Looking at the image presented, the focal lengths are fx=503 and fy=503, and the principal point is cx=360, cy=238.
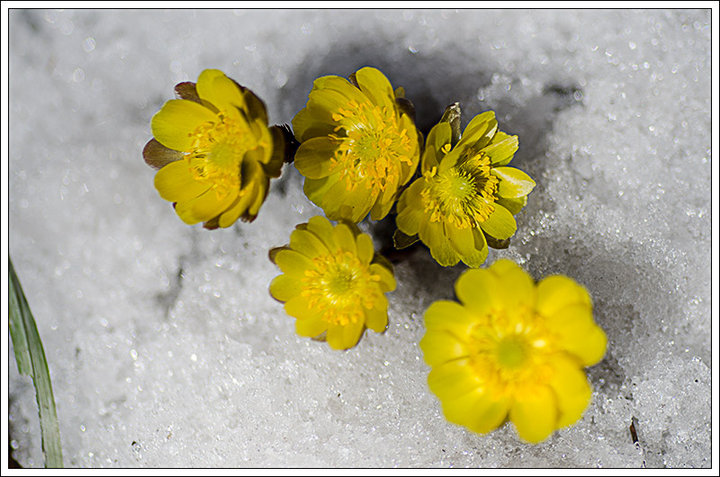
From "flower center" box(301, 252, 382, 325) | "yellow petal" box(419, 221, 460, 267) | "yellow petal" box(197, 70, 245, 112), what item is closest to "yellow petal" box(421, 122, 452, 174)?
"yellow petal" box(419, 221, 460, 267)

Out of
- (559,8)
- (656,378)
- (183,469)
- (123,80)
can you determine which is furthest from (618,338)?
(123,80)

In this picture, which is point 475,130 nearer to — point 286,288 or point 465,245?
point 465,245

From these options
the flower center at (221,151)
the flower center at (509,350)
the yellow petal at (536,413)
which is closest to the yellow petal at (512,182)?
the flower center at (509,350)

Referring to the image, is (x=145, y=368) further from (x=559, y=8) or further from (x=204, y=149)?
(x=559, y=8)

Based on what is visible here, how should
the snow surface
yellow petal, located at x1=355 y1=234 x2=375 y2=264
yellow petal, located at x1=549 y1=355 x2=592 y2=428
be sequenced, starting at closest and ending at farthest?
1. yellow petal, located at x1=549 y1=355 x2=592 y2=428
2. yellow petal, located at x1=355 y1=234 x2=375 y2=264
3. the snow surface

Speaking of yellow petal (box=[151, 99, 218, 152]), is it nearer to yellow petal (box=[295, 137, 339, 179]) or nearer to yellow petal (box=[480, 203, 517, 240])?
yellow petal (box=[295, 137, 339, 179])

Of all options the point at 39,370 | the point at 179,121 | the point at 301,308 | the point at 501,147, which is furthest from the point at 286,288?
the point at 39,370
